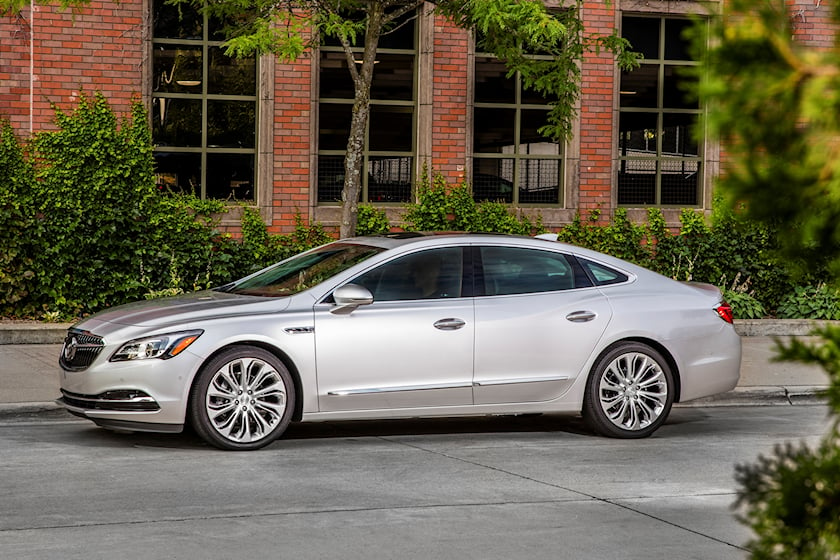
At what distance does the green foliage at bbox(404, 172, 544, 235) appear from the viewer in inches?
678

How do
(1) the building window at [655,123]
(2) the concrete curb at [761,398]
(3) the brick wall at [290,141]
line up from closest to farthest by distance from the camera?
(2) the concrete curb at [761,398], (3) the brick wall at [290,141], (1) the building window at [655,123]

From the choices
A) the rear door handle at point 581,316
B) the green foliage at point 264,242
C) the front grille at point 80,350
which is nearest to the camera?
the front grille at point 80,350

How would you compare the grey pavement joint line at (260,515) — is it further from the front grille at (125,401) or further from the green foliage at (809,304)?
the green foliage at (809,304)

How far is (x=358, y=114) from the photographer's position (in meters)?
14.3

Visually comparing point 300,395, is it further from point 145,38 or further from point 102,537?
point 145,38

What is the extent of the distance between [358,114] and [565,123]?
2.60 metres

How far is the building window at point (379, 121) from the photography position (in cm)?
1717

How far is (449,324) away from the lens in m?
9.51

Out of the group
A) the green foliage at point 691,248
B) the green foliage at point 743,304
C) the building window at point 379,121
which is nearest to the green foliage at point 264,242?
the building window at point 379,121

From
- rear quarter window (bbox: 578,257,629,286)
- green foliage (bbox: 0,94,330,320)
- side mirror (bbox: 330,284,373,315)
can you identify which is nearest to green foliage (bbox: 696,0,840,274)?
side mirror (bbox: 330,284,373,315)

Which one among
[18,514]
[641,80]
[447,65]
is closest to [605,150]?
[641,80]

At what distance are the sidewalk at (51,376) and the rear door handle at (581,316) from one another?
1.71 metres

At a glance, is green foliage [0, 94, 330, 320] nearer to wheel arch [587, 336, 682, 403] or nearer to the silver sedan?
the silver sedan

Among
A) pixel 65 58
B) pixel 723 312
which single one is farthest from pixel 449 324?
pixel 65 58
